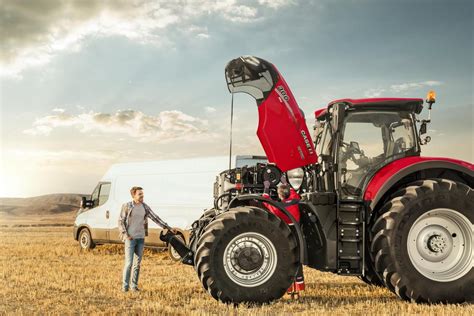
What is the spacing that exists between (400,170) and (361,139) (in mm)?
857

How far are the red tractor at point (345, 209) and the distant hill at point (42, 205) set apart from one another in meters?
102

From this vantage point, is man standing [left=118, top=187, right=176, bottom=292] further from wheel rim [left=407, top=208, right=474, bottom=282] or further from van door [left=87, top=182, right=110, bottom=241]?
van door [left=87, top=182, right=110, bottom=241]

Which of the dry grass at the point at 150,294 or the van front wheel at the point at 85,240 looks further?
the van front wheel at the point at 85,240

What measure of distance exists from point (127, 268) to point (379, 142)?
4816 mm

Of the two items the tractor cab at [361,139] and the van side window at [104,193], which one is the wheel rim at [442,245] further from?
the van side window at [104,193]

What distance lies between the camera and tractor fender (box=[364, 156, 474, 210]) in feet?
27.5

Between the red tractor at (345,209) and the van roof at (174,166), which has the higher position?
the van roof at (174,166)

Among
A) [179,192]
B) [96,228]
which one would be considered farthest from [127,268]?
[96,228]

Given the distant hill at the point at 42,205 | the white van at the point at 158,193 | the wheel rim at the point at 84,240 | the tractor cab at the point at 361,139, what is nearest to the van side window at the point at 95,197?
the white van at the point at 158,193

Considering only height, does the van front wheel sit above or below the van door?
below

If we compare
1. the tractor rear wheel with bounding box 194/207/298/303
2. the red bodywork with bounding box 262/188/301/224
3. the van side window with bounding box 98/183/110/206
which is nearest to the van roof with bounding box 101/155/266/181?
the van side window with bounding box 98/183/110/206

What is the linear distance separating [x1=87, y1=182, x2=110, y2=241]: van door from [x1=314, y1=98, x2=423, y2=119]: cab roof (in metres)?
11.9

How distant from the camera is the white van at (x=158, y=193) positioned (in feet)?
52.6

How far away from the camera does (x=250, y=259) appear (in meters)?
8.05
